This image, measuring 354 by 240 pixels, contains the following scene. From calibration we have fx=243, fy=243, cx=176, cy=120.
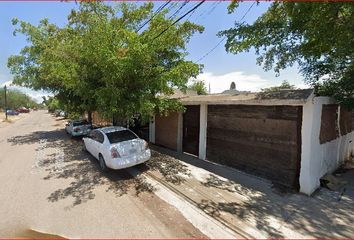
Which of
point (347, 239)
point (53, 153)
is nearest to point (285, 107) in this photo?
point (347, 239)

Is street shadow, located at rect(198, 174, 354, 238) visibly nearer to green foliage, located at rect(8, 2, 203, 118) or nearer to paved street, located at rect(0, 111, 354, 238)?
paved street, located at rect(0, 111, 354, 238)

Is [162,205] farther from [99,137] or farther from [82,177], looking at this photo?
[99,137]

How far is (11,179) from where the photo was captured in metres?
8.08

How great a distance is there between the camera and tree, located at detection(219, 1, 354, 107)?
6.18 metres

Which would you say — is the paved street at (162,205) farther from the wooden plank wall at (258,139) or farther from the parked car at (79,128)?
the parked car at (79,128)

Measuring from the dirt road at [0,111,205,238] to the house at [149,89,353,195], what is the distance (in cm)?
371

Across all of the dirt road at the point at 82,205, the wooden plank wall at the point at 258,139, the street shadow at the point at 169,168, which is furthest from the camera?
the street shadow at the point at 169,168

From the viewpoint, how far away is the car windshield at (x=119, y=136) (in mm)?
8817

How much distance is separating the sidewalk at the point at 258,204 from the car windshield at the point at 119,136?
1.52 meters

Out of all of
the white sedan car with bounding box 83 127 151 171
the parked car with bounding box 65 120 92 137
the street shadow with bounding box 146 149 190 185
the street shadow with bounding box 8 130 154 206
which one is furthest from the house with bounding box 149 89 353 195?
the parked car with bounding box 65 120 92 137

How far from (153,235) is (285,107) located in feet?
17.9

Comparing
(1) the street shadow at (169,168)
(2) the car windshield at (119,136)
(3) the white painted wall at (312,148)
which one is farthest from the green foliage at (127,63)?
(3) the white painted wall at (312,148)

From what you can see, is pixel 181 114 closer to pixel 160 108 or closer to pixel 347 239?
pixel 160 108

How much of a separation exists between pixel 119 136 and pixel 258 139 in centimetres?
502
